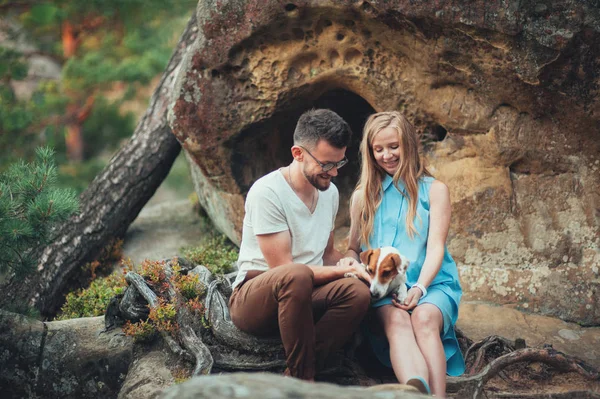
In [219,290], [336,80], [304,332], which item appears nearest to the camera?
[304,332]

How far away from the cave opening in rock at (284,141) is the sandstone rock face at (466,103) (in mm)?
94

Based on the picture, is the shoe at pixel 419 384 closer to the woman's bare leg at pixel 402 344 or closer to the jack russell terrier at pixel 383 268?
the woman's bare leg at pixel 402 344

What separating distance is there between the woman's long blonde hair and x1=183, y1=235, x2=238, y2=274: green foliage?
2.31m

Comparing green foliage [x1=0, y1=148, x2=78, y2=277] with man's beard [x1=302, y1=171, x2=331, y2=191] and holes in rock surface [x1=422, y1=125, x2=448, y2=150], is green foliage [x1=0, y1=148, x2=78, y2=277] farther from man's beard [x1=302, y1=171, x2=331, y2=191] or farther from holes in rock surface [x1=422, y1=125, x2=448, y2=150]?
holes in rock surface [x1=422, y1=125, x2=448, y2=150]

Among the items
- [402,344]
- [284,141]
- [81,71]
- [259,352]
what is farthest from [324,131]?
[81,71]

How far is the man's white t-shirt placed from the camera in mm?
4406

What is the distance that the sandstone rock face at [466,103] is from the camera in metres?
5.77

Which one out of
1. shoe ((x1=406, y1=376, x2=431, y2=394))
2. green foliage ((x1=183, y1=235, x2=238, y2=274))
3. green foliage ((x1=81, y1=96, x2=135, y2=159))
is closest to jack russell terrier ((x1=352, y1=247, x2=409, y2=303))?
shoe ((x1=406, y1=376, x2=431, y2=394))

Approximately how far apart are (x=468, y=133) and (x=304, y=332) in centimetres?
300

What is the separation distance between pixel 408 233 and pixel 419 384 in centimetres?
113

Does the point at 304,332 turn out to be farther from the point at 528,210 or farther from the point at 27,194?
the point at 528,210

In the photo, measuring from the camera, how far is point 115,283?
7.02m

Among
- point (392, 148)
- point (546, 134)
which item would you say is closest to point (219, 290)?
point (392, 148)

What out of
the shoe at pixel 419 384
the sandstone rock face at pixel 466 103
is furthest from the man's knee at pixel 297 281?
the sandstone rock face at pixel 466 103
